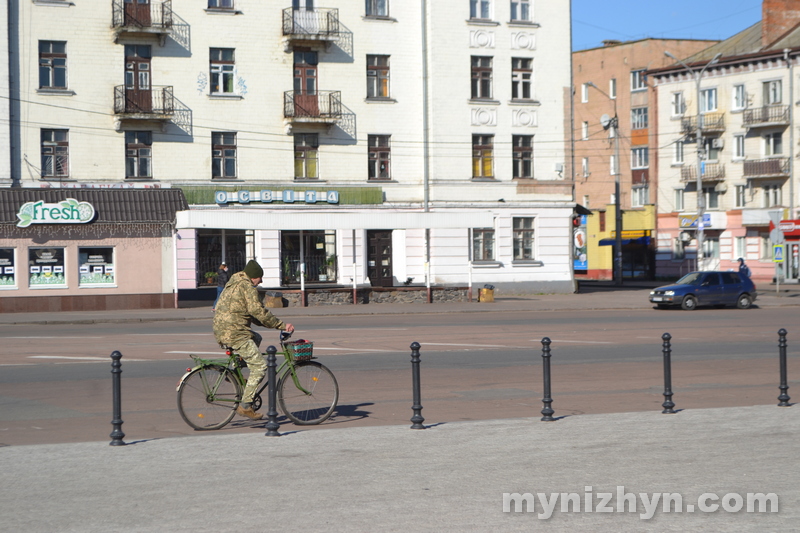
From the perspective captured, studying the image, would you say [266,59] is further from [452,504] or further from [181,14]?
[452,504]

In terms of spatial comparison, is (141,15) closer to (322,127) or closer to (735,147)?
(322,127)

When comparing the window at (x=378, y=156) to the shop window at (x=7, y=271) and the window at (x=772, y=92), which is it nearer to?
the shop window at (x=7, y=271)

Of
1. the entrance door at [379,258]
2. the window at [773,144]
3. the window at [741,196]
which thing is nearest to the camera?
the entrance door at [379,258]

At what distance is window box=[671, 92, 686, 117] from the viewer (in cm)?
6606

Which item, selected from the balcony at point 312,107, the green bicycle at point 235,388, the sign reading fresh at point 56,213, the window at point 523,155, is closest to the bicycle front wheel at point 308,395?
the green bicycle at point 235,388

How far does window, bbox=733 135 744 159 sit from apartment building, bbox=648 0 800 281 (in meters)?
0.07

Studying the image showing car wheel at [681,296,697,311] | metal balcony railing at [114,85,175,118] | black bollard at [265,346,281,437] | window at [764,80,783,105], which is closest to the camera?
black bollard at [265,346,281,437]

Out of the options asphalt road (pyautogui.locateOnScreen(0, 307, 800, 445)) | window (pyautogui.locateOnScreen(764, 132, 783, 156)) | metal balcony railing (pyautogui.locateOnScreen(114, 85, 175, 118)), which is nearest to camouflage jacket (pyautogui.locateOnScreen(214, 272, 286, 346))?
asphalt road (pyautogui.locateOnScreen(0, 307, 800, 445))

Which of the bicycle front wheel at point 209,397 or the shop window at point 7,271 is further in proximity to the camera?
the shop window at point 7,271

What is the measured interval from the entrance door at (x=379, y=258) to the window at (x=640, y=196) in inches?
1239

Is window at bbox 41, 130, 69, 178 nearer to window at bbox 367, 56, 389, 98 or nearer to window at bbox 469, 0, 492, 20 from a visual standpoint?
window at bbox 367, 56, 389, 98

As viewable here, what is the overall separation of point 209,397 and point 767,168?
55.6 meters

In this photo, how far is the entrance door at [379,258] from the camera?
43.6m

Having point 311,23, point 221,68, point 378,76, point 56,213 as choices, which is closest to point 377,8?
point 378,76
